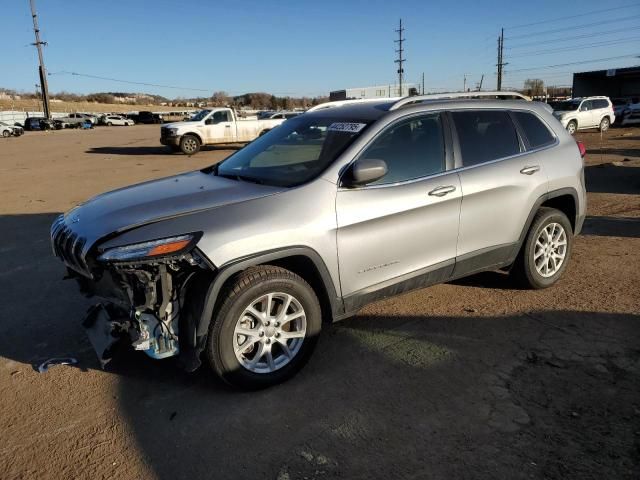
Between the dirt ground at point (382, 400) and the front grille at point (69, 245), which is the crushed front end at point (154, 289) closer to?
the front grille at point (69, 245)

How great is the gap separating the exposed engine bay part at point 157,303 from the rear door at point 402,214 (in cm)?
106

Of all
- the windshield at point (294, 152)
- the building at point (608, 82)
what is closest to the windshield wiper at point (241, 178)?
the windshield at point (294, 152)

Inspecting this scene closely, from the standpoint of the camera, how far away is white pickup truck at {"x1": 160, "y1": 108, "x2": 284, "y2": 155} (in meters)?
21.1

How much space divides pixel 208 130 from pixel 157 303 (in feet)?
64.5

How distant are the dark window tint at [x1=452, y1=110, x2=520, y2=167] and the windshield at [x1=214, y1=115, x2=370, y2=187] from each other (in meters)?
0.93

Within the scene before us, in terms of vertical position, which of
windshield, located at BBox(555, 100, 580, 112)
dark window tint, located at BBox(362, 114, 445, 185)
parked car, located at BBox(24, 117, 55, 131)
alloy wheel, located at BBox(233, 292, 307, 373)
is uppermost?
parked car, located at BBox(24, 117, 55, 131)

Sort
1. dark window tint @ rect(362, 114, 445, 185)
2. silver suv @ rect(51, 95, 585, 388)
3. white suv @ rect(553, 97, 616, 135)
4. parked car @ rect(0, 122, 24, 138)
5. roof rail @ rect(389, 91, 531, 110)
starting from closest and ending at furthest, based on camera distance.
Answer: silver suv @ rect(51, 95, 585, 388)
dark window tint @ rect(362, 114, 445, 185)
roof rail @ rect(389, 91, 531, 110)
white suv @ rect(553, 97, 616, 135)
parked car @ rect(0, 122, 24, 138)

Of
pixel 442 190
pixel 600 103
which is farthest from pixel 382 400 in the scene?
pixel 600 103

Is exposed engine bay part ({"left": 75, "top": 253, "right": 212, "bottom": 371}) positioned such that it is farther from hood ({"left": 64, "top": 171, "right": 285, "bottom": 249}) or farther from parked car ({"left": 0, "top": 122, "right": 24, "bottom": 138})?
parked car ({"left": 0, "top": 122, "right": 24, "bottom": 138})

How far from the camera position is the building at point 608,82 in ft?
152

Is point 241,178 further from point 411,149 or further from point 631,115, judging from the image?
point 631,115

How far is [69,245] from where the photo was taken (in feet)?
11.2

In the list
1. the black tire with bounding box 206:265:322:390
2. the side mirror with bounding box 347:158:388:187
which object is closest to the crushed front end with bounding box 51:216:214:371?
the black tire with bounding box 206:265:322:390

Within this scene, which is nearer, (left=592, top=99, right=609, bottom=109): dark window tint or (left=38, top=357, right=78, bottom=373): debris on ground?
(left=38, top=357, right=78, bottom=373): debris on ground
